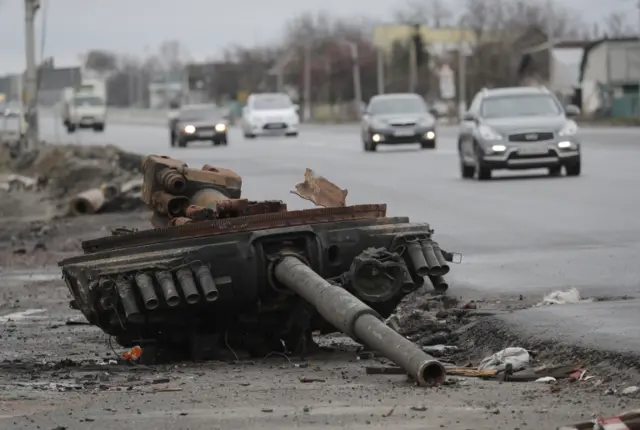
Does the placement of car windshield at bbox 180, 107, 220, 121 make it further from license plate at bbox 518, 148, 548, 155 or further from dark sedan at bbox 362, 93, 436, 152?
license plate at bbox 518, 148, 548, 155

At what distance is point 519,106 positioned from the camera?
104 feet

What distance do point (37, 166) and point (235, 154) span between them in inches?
247

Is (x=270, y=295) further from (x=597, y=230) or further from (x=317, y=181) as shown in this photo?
(x=597, y=230)

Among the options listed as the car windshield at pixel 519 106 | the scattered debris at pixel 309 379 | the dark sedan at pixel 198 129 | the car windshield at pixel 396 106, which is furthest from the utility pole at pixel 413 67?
the scattered debris at pixel 309 379

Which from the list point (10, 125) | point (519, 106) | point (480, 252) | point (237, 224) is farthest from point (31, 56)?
point (237, 224)

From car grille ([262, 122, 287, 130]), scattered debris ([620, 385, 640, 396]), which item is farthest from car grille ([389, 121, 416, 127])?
scattered debris ([620, 385, 640, 396])

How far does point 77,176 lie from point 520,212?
52.8ft

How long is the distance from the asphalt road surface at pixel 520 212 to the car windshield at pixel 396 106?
48.5 inches

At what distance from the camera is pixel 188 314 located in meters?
9.83

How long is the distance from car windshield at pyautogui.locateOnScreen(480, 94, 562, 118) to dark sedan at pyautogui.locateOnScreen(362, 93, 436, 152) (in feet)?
48.9

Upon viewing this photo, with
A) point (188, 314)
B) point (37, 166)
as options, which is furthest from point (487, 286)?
point (37, 166)

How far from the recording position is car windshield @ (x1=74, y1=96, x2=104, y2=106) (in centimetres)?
9506

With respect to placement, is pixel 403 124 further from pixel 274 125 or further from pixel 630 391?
pixel 630 391

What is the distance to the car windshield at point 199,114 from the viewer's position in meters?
61.0
